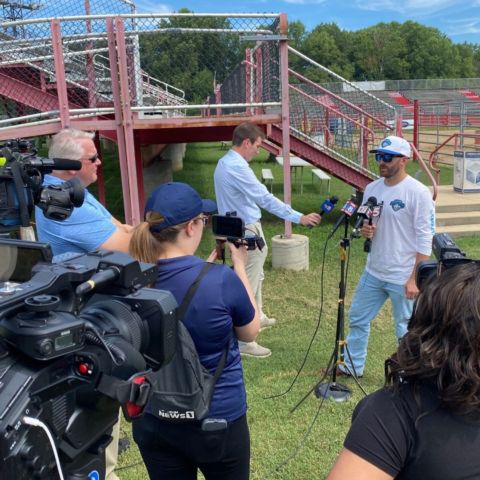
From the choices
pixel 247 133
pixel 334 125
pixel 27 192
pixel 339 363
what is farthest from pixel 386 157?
pixel 334 125

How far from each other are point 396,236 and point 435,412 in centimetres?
285

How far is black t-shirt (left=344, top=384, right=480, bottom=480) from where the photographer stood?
1.21 m

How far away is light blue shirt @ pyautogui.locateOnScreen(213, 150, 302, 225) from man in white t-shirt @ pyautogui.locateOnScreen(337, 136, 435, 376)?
116 cm

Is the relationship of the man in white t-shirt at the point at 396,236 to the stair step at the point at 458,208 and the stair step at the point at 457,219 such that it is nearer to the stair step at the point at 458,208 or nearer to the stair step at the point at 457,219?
the stair step at the point at 457,219

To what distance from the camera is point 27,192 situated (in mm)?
1779

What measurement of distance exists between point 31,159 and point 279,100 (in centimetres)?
573

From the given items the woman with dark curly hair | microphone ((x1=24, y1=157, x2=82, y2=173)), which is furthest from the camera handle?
microphone ((x1=24, y1=157, x2=82, y2=173))

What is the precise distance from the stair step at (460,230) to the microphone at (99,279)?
864 cm

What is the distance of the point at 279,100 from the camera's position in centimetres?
724

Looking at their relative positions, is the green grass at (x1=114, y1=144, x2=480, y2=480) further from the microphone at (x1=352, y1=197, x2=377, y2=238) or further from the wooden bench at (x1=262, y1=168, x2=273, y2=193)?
the wooden bench at (x1=262, y1=168, x2=273, y2=193)

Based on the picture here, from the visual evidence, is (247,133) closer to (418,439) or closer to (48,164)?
(48,164)

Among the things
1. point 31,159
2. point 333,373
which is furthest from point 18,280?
point 333,373

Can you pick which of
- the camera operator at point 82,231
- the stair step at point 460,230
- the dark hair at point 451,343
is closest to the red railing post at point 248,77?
the stair step at point 460,230

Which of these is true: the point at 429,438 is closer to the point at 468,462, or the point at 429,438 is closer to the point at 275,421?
the point at 468,462
